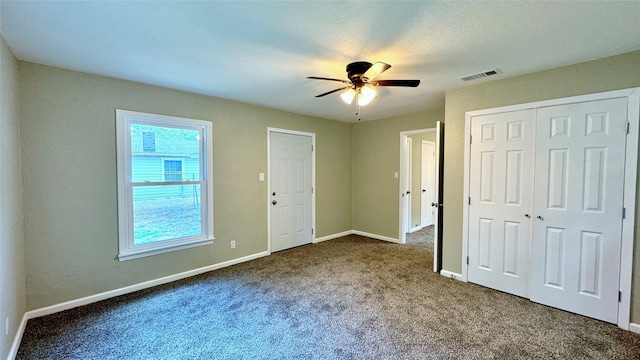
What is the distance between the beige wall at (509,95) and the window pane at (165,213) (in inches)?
129

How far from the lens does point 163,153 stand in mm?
3248

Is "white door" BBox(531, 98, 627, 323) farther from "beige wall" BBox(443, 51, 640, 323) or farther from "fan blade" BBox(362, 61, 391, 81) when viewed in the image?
"fan blade" BBox(362, 61, 391, 81)

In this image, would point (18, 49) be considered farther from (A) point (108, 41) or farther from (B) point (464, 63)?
(B) point (464, 63)

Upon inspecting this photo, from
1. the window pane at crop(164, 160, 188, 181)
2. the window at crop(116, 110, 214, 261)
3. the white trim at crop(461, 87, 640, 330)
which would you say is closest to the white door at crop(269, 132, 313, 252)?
the window at crop(116, 110, 214, 261)

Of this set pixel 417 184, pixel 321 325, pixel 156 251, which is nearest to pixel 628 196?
pixel 321 325

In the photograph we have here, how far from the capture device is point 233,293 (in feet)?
9.79

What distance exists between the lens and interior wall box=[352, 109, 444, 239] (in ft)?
16.3

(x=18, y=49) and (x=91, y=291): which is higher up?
(x=18, y=49)

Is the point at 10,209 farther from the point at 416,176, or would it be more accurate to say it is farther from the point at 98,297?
the point at 416,176

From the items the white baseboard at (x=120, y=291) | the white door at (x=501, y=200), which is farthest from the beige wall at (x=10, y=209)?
the white door at (x=501, y=200)

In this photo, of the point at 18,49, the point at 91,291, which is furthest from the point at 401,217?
the point at 18,49

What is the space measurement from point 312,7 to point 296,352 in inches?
94.7

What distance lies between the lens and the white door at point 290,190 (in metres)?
4.43

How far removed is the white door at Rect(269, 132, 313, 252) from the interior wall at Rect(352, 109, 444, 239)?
121cm
